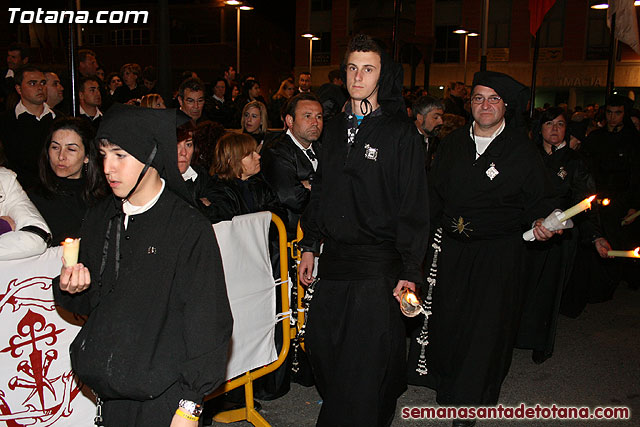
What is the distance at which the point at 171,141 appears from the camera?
2646mm

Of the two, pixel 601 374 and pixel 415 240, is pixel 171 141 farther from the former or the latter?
pixel 601 374

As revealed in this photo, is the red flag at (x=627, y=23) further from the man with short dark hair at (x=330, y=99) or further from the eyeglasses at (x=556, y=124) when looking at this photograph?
the man with short dark hair at (x=330, y=99)

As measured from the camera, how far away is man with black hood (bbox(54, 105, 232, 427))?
262cm

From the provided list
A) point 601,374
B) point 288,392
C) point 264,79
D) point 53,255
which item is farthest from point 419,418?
point 264,79

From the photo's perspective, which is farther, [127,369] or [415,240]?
[415,240]

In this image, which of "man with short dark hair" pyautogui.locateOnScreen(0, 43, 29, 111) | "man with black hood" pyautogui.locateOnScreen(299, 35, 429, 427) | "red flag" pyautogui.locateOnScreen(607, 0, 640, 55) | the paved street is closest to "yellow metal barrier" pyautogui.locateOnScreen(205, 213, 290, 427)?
the paved street

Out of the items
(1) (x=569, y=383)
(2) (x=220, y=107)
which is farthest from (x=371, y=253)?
(2) (x=220, y=107)

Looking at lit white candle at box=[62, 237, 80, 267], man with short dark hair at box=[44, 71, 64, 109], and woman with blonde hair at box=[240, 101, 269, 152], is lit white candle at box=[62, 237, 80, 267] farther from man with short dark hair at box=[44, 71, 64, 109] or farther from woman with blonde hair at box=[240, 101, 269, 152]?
man with short dark hair at box=[44, 71, 64, 109]

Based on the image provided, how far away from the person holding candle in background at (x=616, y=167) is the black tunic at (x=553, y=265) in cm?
215

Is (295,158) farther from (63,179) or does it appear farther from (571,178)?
(571,178)

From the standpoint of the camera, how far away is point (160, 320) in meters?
2.66

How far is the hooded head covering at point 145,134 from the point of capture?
2562 millimetres

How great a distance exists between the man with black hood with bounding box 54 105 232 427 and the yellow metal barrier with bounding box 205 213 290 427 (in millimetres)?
1951

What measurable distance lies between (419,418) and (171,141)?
11.2ft
